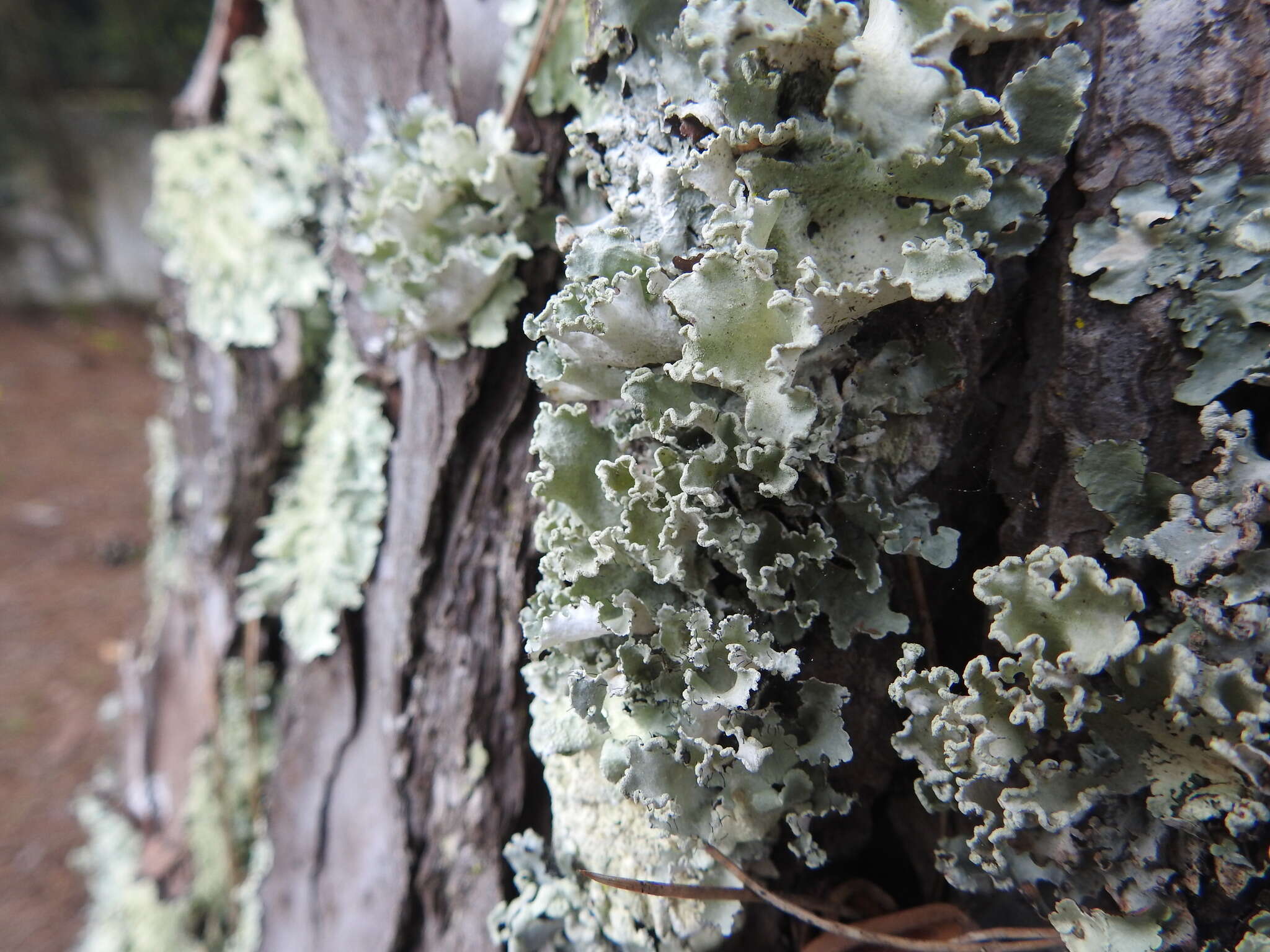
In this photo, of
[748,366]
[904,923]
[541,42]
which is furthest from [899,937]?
[541,42]

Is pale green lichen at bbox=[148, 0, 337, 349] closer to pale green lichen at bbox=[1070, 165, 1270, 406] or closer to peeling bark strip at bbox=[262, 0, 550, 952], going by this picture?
peeling bark strip at bbox=[262, 0, 550, 952]

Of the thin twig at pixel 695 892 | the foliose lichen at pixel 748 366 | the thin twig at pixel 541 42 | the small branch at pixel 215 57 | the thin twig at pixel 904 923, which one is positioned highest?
the small branch at pixel 215 57

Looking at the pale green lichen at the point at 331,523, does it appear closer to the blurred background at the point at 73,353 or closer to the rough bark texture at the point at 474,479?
the rough bark texture at the point at 474,479

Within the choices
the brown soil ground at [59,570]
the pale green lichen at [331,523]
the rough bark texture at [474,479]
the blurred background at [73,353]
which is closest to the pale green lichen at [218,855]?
the rough bark texture at [474,479]

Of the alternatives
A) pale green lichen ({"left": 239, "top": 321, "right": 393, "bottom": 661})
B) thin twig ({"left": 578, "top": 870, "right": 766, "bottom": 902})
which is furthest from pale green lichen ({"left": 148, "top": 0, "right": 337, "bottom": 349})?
thin twig ({"left": 578, "top": 870, "right": 766, "bottom": 902})

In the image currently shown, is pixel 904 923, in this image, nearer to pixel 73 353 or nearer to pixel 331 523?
pixel 331 523

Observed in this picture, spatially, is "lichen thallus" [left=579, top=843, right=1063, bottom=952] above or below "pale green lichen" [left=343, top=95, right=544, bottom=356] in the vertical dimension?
below

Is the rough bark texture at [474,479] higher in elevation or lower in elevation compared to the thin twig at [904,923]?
higher
